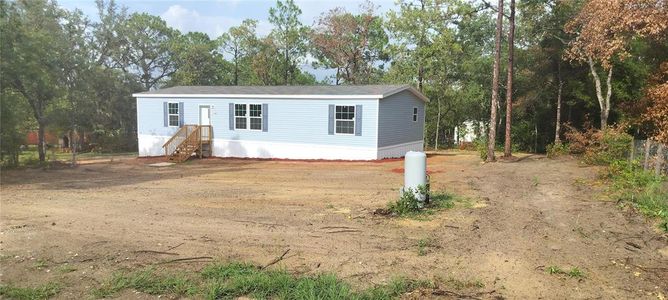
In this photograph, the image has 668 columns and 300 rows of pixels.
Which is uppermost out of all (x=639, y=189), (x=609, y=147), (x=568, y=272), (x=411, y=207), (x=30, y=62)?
(x=30, y=62)

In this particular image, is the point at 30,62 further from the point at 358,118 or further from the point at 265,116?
the point at 358,118

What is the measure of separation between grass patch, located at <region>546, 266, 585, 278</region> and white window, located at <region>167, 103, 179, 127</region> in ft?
62.8

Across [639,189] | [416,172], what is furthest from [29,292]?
[639,189]

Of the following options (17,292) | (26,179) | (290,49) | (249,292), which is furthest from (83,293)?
(290,49)

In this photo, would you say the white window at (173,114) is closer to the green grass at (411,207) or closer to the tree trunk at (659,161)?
the green grass at (411,207)

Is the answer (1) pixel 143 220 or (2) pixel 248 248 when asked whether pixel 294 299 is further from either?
(1) pixel 143 220

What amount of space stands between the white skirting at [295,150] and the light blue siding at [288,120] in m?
0.18

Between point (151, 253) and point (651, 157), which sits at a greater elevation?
point (651, 157)

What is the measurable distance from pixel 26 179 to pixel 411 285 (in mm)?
12966

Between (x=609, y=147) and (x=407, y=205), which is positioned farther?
(x=609, y=147)

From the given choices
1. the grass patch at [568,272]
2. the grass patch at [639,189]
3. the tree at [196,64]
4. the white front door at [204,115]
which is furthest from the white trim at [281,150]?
the tree at [196,64]

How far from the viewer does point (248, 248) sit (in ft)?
18.1

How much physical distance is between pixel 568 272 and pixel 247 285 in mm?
3156

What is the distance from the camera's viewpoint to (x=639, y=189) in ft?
28.8
